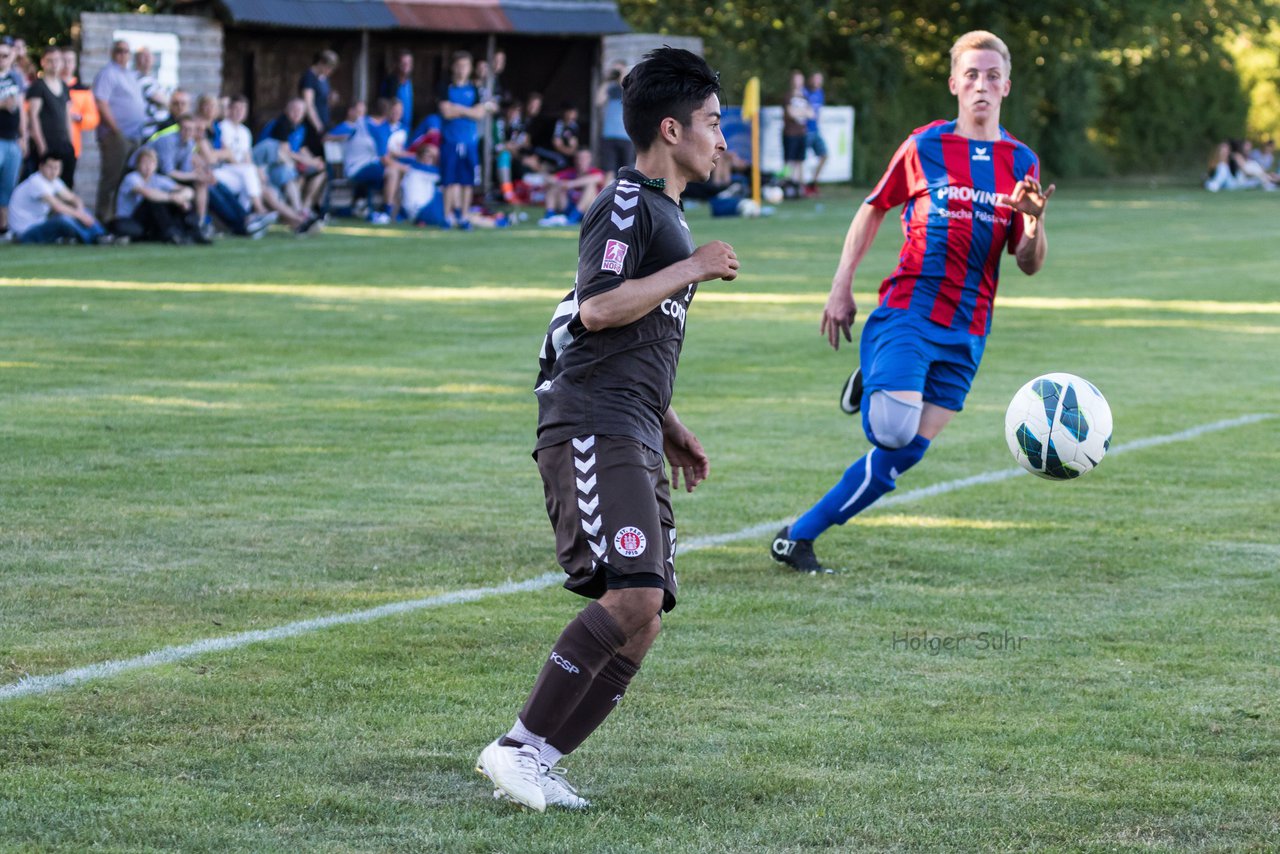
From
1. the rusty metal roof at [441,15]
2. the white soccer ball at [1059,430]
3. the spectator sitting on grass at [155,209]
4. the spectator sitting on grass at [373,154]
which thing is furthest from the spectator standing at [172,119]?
the white soccer ball at [1059,430]

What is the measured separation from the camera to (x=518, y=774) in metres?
4.28

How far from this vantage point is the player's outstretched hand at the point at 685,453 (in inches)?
187

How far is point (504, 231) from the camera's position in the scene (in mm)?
24641

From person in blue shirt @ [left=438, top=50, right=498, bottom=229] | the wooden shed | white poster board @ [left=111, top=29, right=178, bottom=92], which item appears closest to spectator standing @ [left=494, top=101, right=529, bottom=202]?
the wooden shed

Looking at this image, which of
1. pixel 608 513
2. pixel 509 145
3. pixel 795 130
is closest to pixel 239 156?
pixel 509 145

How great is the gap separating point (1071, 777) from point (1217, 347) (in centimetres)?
1064

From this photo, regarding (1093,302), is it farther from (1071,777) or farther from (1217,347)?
(1071,777)

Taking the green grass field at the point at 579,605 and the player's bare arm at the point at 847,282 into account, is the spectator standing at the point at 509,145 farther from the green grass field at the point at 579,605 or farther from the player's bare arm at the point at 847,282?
the player's bare arm at the point at 847,282

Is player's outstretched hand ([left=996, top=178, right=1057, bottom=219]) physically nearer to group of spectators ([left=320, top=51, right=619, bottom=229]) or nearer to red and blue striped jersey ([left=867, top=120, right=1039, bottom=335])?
red and blue striped jersey ([left=867, top=120, right=1039, bottom=335])

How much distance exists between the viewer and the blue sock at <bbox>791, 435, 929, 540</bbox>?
23.5 ft

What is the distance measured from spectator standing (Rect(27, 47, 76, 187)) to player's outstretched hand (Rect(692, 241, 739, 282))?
672 inches

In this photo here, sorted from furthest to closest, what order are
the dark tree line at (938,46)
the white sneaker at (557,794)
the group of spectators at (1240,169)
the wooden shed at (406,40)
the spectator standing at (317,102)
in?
the group of spectators at (1240,169), the dark tree line at (938,46), the wooden shed at (406,40), the spectator standing at (317,102), the white sneaker at (557,794)

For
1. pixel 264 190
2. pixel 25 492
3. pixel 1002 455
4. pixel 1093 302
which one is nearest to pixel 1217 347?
pixel 1093 302

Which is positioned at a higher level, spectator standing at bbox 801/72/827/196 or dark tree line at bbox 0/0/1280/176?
dark tree line at bbox 0/0/1280/176
